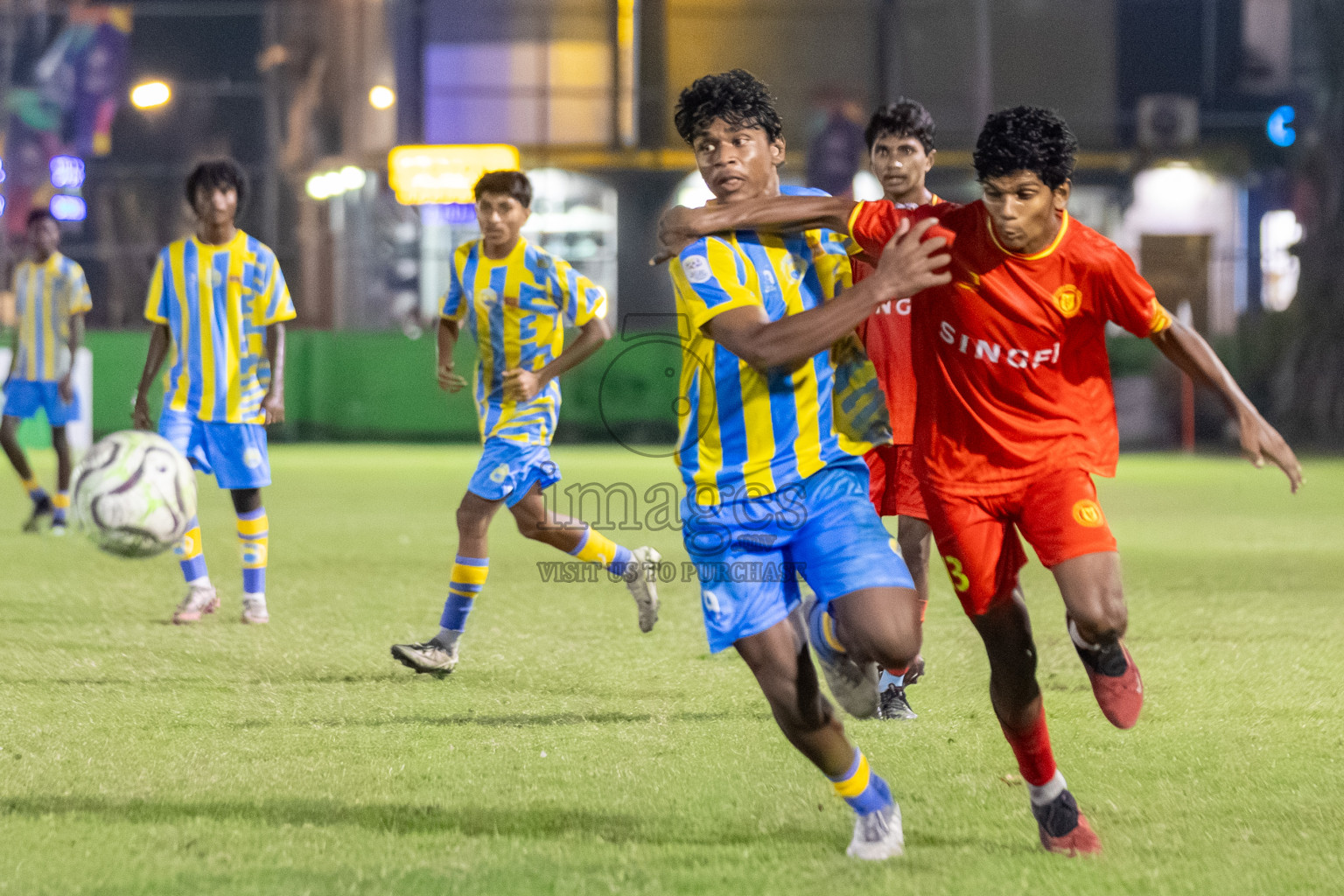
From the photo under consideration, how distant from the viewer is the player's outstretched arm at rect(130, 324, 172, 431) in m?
7.63

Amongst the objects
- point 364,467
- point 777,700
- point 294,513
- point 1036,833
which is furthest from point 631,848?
point 364,467

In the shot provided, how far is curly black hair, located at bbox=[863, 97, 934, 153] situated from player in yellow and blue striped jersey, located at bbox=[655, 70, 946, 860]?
1766 mm

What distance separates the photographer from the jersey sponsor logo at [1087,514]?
407 cm

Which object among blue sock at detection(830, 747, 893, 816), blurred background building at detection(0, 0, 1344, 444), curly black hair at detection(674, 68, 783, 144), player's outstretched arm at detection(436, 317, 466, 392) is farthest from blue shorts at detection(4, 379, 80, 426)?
blurred background building at detection(0, 0, 1344, 444)

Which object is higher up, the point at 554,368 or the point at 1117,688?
the point at 554,368

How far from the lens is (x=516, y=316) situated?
678 cm

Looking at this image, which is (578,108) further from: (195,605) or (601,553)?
(601,553)

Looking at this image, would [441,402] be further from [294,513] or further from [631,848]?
[631,848]

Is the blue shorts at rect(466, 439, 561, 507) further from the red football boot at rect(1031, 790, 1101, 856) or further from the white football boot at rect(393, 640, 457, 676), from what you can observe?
the red football boot at rect(1031, 790, 1101, 856)

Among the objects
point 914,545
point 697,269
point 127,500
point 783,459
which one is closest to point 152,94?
point 127,500

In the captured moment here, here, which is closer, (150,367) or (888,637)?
(888,637)

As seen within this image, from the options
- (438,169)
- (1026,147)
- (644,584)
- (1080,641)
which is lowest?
(644,584)

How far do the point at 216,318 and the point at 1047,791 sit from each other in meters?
5.26

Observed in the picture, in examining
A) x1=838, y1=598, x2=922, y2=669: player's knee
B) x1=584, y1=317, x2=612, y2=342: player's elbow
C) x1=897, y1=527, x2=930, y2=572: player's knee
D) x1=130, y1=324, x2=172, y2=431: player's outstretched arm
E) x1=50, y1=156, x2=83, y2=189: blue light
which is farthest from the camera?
x1=50, y1=156, x2=83, y2=189: blue light
